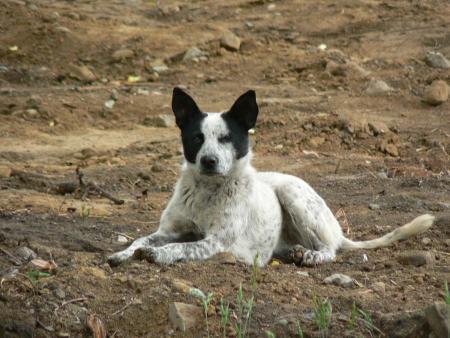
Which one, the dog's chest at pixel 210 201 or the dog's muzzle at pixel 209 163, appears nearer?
the dog's muzzle at pixel 209 163

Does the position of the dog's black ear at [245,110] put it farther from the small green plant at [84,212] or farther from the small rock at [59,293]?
the small rock at [59,293]

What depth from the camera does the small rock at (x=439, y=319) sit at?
5.15 metres

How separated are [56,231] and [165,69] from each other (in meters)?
8.54

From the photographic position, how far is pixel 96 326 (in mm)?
5715

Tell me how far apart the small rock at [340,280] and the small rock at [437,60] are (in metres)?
9.63

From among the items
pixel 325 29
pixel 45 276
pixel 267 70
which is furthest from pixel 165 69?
pixel 45 276

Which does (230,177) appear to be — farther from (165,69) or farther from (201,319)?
(165,69)

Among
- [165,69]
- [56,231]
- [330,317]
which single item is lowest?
[165,69]

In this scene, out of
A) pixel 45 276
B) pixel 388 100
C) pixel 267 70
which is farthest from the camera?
pixel 267 70

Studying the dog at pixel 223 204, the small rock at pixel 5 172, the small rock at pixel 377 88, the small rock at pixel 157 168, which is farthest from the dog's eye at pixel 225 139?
the small rock at pixel 377 88

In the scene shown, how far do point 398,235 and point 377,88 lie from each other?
7.18 meters

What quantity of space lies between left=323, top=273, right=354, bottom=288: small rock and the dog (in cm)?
82

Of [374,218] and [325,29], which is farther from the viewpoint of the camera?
[325,29]

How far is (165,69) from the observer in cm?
1611
